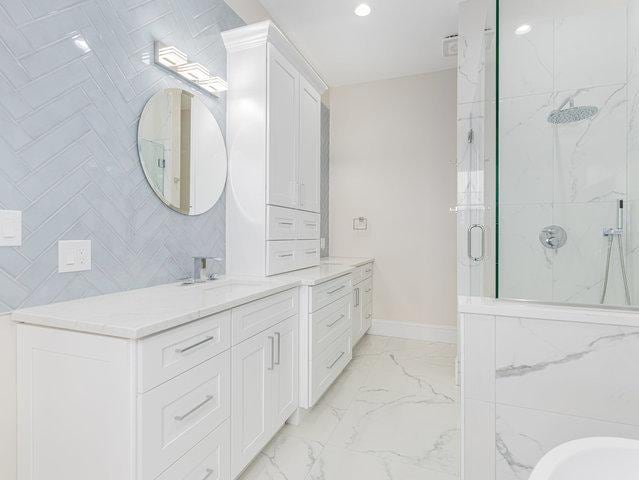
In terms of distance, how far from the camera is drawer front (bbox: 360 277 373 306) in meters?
3.34

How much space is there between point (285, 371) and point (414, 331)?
2164mm

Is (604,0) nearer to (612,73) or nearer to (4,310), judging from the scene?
(612,73)

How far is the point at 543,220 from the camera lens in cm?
146

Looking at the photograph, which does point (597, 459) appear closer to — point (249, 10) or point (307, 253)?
point (307, 253)

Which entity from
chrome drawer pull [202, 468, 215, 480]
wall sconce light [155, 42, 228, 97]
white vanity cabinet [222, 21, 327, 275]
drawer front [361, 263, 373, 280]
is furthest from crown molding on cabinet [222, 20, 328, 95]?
chrome drawer pull [202, 468, 215, 480]

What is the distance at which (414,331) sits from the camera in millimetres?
3604

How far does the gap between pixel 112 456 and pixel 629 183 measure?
87.4 inches

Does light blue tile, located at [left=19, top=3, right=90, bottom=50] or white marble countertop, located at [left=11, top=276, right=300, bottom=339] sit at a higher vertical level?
light blue tile, located at [left=19, top=3, right=90, bottom=50]

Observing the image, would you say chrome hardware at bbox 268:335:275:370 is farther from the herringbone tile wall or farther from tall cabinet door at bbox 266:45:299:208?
tall cabinet door at bbox 266:45:299:208

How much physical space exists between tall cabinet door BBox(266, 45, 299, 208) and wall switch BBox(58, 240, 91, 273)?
3.41 feet

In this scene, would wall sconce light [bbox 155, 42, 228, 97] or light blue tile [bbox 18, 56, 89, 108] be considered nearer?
light blue tile [bbox 18, 56, 89, 108]

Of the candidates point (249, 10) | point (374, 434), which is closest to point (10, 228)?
point (374, 434)

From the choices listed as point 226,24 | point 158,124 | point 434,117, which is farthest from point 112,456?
point 434,117

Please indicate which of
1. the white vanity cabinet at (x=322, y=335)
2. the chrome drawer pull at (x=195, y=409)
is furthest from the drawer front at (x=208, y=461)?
the white vanity cabinet at (x=322, y=335)
